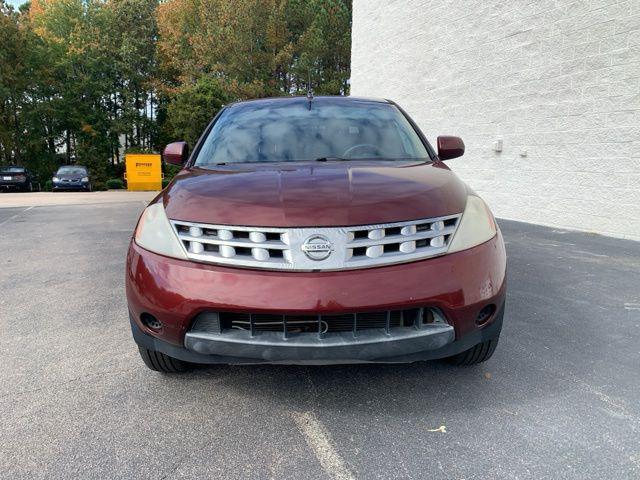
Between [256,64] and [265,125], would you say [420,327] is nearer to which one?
[265,125]

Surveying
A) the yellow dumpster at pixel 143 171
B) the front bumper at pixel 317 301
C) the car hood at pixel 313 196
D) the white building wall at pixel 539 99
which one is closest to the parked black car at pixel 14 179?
the yellow dumpster at pixel 143 171

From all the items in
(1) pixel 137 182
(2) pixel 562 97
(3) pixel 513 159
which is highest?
(2) pixel 562 97

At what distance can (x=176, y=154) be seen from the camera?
11.6 ft

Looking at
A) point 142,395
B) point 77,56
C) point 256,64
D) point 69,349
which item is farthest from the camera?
point 77,56

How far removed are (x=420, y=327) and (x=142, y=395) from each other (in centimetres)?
147

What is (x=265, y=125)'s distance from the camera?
3.35 meters

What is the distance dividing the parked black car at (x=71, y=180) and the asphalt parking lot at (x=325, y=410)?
22.2m

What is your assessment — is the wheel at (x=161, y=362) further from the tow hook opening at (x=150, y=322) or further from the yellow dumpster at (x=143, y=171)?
the yellow dumpster at (x=143, y=171)

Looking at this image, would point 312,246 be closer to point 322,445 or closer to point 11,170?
point 322,445

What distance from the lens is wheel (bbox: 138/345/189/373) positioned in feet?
8.16

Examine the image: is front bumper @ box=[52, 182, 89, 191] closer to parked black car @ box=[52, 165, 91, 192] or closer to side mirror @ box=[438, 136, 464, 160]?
parked black car @ box=[52, 165, 91, 192]

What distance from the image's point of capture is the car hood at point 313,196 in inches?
83.4

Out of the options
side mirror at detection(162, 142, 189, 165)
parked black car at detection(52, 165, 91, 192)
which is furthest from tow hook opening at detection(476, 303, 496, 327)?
parked black car at detection(52, 165, 91, 192)

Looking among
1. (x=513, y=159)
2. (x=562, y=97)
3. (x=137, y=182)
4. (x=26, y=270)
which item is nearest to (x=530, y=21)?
(x=562, y=97)
